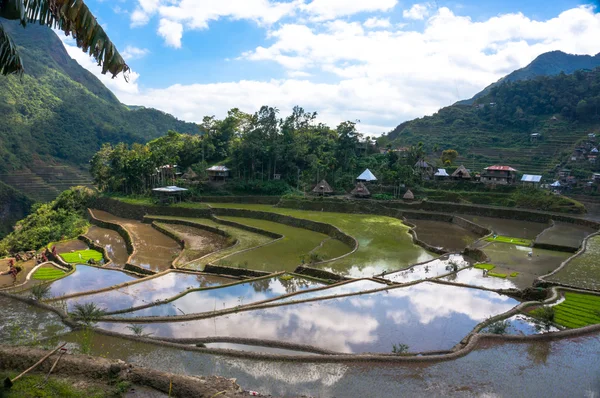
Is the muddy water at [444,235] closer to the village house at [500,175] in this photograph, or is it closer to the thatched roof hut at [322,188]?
the thatched roof hut at [322,188]

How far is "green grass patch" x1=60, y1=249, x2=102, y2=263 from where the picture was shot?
70.6ft

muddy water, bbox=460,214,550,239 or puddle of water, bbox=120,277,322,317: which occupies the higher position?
muddy water, bbox=460,214,550,239

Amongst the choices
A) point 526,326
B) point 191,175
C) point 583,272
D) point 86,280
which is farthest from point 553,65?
point 86,280

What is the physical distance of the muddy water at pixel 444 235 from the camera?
22734 mm

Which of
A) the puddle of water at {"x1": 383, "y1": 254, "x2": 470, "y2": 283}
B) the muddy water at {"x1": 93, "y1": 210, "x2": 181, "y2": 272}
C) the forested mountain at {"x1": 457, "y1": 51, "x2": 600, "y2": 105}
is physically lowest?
the muddy water at {"x1": 93, "y1": 210, "x2": 181, "y2": 272}

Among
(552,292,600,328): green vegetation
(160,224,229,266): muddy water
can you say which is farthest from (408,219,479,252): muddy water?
(160,224,229,266): muddy water

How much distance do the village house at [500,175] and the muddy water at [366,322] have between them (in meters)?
27.1

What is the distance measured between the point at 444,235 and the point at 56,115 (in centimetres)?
6784

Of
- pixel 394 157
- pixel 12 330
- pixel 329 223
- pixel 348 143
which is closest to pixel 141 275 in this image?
pixel 12 330

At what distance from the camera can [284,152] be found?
42.7 m

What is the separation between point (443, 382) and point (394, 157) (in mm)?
37981

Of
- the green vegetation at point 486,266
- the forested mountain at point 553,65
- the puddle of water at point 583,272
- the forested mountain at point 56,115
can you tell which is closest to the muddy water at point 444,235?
the green vegetation at point 486,266

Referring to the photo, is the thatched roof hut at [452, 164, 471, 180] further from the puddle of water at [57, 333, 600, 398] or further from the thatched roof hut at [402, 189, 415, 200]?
the puddle of water at [57, 333, 600, 398]

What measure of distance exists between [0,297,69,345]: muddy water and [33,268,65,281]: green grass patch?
16.7ft
